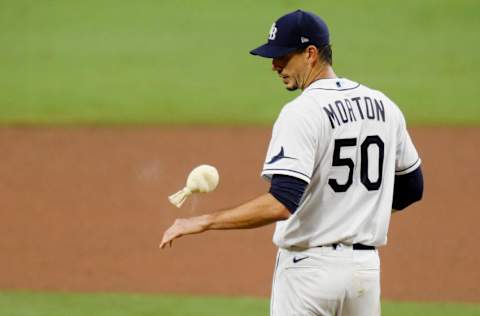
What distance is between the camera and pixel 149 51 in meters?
13.0

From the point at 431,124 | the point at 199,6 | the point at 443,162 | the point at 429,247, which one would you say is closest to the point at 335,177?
the point at 429,247

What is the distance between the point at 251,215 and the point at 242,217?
4 centimetres

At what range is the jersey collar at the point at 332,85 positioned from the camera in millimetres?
3943

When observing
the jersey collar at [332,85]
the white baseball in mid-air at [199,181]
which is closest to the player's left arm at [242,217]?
the white baseball in mid-air at [199,181]

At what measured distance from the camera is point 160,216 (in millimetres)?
9008

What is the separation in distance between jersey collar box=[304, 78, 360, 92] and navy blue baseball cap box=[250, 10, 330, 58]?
0.52 ft

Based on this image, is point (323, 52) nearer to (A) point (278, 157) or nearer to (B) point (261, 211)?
(A) point (278, 157)

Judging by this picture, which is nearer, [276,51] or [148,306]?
[276,51]

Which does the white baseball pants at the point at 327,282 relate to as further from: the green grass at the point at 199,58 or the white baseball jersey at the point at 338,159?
the green grass at the point at 199,58

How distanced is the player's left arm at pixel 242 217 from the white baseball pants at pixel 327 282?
340 millimetres

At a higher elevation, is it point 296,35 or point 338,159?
point 296,35

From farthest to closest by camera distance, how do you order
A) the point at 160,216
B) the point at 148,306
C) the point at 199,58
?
1. the point at 199,58
2. the point at 160,216
3. the point at 148,306

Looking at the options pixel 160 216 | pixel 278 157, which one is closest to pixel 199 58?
→ pixel 160 216

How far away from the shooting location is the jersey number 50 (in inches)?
152
